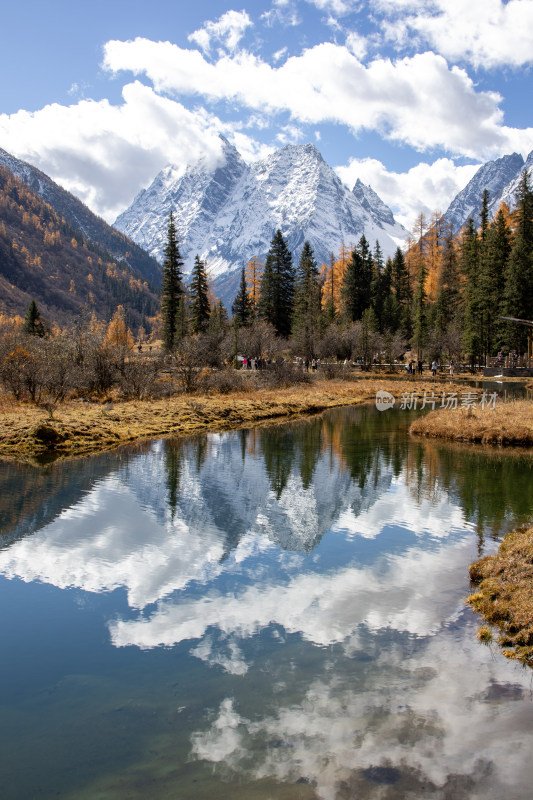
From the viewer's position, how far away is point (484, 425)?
23344mm

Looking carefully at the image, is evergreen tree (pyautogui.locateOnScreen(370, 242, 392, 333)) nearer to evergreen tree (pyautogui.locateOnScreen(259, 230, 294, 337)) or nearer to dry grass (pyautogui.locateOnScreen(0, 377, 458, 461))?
evergreen tree (pyautogui.locateOnScreen(259, 230, 294, 337))

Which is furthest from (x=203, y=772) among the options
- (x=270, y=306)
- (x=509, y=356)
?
(x=270, y=306)

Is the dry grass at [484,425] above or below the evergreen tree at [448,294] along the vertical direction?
below

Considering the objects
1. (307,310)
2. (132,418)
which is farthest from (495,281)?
(132,418)

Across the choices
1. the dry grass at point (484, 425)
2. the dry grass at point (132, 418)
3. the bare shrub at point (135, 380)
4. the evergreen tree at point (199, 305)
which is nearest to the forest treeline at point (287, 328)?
the bare shrub at point (135, 380)

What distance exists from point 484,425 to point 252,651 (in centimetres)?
1899

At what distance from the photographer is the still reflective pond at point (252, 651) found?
4938 mm

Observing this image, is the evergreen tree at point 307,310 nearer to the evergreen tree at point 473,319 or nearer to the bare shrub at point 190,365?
the evergreen tree at point 473,319

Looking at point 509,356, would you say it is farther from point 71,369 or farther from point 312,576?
point 312,576

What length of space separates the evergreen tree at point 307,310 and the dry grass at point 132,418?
814 inches

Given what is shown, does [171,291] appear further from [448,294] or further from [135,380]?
[448,294]

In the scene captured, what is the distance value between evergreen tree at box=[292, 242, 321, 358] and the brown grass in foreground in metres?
53.5

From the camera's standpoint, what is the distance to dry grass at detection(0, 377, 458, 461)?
20172 mm

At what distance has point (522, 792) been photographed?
4.68 metres
